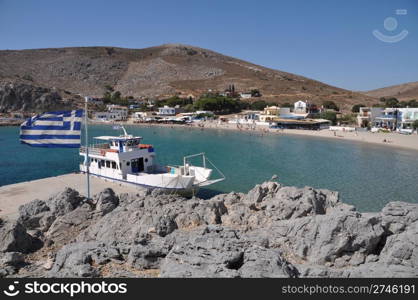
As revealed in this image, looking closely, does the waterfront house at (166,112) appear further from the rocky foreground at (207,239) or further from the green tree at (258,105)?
the rocky foreground at (207,239)

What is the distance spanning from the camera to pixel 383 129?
2862 inches

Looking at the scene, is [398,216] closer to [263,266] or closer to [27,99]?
[263,266]

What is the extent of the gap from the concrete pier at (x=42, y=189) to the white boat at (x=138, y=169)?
856 mm

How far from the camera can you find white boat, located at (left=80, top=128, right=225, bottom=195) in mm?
23453

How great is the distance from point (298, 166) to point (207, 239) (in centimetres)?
3219

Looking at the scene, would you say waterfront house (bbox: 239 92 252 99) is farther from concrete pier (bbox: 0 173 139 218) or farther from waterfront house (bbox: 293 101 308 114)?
concrete pier (bbox: 0 173 139 218)

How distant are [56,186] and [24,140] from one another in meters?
7.35

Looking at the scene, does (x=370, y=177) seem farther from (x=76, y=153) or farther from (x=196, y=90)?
(x=196, y=90)

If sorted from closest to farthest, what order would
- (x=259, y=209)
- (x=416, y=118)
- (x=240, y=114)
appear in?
1. (x=259, y=209)
2. (x=416, y=118)
3. (x=240, y=114)

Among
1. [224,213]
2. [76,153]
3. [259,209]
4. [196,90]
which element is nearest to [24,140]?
[224,213]

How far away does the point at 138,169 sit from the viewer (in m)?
26.8

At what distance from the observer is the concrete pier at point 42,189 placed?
65.7 ft

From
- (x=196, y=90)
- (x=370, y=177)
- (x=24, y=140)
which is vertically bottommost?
(x=370, y=177)

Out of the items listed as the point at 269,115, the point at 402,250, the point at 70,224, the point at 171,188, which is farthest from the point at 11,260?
the point at 269,115
